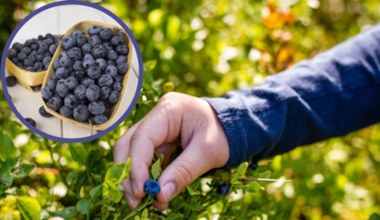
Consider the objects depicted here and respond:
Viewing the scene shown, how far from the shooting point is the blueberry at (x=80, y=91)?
0.99m

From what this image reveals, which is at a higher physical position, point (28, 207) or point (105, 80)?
point (105, 80)

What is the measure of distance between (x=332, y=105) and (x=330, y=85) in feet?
0.14

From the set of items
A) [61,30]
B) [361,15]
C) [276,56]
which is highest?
[61,30]

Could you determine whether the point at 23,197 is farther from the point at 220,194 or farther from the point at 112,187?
the point at 220,194

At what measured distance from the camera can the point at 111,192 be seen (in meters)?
1.01

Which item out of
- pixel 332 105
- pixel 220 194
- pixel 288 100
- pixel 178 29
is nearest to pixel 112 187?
pixel 220 194

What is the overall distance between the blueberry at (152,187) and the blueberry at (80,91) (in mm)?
172

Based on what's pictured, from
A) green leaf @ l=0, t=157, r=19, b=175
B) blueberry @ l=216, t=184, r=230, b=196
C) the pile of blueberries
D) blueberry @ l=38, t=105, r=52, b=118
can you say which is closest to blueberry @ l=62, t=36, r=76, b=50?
the pile of blueberries

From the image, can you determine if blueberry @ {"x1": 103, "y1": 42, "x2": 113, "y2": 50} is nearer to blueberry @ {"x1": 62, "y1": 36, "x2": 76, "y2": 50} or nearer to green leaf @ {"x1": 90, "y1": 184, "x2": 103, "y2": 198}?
blueberry @ {"x1": 62, "y1": 36, "x2": 76, "y2": 50}

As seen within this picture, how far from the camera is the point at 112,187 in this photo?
3.29ft

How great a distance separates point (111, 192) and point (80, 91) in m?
0.16

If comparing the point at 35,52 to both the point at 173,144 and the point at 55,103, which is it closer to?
the point at 55,103

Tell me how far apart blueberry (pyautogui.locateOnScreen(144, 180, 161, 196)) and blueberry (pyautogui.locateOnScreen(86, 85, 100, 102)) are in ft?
0.53

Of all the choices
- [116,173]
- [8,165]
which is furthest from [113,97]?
[8,165]
